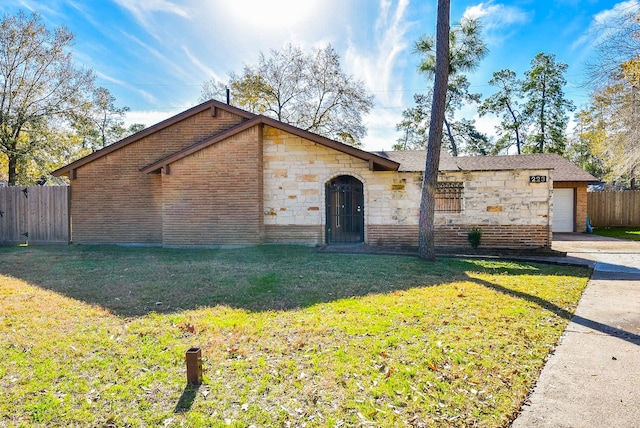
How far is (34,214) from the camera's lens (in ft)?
43.7

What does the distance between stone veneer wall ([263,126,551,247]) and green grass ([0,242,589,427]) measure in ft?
11.9

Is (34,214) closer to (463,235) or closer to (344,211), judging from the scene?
(344,211)

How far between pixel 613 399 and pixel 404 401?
1.67m

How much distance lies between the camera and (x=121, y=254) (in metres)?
10.6

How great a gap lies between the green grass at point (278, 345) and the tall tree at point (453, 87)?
48.9ft

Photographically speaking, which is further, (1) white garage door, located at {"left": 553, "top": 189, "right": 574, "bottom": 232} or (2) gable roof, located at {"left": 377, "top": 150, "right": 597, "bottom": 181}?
(1) white garage door, located at {"left": 553, "top": 189, "right": 574, "bottom": 232}

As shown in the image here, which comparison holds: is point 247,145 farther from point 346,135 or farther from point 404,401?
point 346,135

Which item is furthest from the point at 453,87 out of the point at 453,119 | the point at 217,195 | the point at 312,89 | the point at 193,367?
the point at 193,367

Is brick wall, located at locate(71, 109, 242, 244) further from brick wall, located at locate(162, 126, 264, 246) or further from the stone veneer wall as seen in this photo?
the stone veneer wall

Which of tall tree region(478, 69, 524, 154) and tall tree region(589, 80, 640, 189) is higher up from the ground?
tall tree region(478, 69, 524, 154)

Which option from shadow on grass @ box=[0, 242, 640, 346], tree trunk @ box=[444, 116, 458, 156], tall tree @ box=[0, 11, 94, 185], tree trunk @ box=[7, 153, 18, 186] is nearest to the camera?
shadow on grass @ box=[0, 242, 640, 346]

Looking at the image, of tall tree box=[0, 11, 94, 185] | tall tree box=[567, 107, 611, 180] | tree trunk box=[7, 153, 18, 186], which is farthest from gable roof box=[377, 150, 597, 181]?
tree trunk box=[7, 153, 18, 186]

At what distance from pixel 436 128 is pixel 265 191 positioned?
228 inches

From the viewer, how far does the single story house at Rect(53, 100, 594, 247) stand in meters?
11.2
